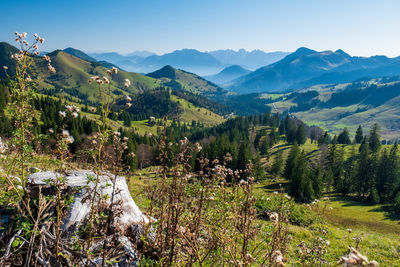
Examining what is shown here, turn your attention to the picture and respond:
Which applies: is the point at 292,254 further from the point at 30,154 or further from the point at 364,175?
the point at 364,175

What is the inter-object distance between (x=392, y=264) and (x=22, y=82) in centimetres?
1579

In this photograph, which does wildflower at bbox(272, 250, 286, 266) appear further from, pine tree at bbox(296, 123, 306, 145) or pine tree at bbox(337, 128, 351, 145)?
pine tree at bbox(337, 128, 351, 145)

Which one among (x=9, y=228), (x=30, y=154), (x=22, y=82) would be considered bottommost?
(x=9, y=228)

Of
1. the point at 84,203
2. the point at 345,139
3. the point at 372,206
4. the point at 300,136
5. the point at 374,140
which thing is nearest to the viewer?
the point at 84,203

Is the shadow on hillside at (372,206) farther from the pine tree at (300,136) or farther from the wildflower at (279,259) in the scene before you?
the pine tree at (300,136)

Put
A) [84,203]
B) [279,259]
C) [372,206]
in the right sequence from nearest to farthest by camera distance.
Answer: [279,259]
[84,203]
[372,206]

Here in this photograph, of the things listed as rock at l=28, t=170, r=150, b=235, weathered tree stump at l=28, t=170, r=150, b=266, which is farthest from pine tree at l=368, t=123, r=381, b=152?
weathered tree stump at l=28, t=170, r=150, b=266

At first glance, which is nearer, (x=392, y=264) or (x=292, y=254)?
(x=292, y=254)

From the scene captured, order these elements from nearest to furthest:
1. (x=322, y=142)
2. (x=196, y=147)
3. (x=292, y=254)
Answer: (x=196, y=147) < (x=292, y=254) < (x=322, y=142)

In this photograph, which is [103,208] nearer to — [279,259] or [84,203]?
[84,203]

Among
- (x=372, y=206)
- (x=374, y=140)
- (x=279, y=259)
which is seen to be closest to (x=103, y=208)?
(x=279, y=259)

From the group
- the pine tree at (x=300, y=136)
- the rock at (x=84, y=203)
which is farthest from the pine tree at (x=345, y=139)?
the rock at (x=84, y=203)

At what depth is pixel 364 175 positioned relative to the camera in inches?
2697

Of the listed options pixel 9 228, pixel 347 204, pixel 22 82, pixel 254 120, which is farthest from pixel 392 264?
pixel 254 120
